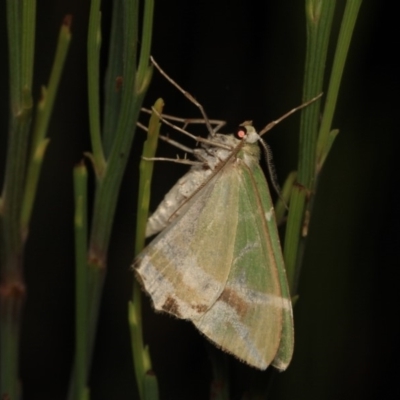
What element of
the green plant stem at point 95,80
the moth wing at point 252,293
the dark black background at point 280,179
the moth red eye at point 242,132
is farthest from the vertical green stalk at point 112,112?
the dark black background at point 280,179

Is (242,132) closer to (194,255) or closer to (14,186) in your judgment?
(194,255)

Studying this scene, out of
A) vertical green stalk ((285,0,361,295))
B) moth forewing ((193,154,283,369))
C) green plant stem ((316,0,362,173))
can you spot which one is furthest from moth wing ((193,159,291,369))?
green plant stem ((316,0,362,173))

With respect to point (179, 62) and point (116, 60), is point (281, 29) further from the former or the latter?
point (116, 60)

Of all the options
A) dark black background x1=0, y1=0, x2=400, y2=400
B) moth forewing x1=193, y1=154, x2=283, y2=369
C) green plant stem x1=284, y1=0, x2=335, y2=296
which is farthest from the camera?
dark black background x1=0, y1=0, x2=400, y2=400

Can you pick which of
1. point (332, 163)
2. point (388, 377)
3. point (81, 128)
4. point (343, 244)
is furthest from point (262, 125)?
point (388, 377)

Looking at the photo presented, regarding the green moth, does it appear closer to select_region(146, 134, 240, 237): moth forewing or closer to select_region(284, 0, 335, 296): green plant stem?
select_region(146, 134, 240, 237): moth forewing
